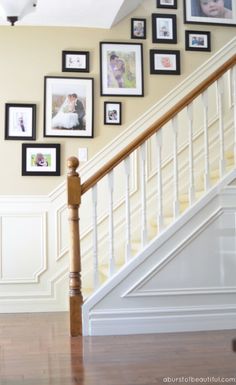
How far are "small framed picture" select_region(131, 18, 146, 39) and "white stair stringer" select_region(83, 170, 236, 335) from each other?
181 cm

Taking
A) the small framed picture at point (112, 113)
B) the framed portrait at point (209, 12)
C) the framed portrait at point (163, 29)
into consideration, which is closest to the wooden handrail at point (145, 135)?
the small framed picture at point (112, 113)

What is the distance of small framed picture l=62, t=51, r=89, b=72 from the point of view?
156 inches

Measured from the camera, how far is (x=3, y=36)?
394 cm

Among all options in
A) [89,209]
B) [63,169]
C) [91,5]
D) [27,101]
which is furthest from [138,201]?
[91,5]

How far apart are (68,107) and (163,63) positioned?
3.26 ft

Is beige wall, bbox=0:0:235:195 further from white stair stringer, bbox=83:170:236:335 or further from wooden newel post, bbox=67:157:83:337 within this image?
white stair stringer, bbox=83:170:236:335

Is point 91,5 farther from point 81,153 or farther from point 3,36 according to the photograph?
point 81,153

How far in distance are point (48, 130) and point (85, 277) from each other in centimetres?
136

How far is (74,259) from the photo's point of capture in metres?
2.80

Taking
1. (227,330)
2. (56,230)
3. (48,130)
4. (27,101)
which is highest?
(27,101)

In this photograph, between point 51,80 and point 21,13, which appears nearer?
point 21,13

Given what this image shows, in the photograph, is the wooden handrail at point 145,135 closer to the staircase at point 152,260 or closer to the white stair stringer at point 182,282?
the staircase at point 152,260

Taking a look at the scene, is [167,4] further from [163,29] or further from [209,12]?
[209,12]

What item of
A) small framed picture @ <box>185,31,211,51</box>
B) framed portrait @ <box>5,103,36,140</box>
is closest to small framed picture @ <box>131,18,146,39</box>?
→ small framed picture @ <box>185,31,211,51</box>
